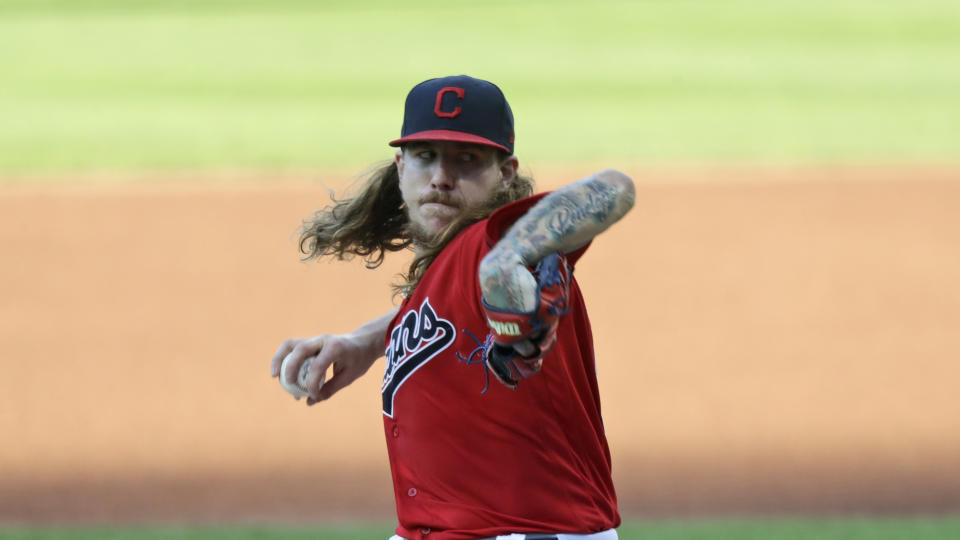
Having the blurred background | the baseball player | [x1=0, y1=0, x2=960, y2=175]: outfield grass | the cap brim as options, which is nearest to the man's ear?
the baseball player

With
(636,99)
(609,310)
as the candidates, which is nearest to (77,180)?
(609,310)

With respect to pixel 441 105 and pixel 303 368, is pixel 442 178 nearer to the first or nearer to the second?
pixel 441 105

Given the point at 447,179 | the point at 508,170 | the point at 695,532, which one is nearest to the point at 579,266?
the point at 695,532

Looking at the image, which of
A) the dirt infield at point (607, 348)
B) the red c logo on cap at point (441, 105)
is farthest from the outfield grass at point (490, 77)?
the red c logo on cap at point (441, 105)

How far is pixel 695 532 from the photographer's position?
20.4 feet

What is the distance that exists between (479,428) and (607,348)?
7405 millimetres

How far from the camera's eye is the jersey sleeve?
216cm

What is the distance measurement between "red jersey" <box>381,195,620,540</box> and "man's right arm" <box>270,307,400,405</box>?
0.38m

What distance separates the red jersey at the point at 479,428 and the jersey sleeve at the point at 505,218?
0.09 metres

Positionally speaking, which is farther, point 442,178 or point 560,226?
point 442,178

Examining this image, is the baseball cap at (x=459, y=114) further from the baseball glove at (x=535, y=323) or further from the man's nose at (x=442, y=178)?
the baseball glove at (x=535, y=323)

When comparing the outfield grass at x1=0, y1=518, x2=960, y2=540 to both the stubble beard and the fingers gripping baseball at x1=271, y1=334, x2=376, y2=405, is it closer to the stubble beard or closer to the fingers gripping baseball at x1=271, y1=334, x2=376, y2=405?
the fingers gripping baseball at x1=271, y1=334, x2=376, y2=405

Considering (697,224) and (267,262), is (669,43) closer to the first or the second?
(697,224)

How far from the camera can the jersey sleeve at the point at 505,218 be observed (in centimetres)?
216
